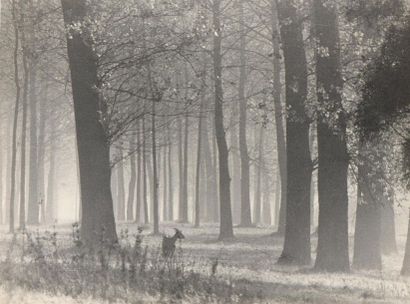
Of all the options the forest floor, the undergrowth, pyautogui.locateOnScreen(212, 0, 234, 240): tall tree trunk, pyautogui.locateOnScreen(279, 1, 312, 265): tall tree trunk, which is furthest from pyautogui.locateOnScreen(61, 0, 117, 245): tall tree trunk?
pyautogui.locateOnScreen(212, 0, 234, 240): tall tree trunk

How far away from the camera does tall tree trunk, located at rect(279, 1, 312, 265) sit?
54.2ft

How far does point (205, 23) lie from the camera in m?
16.0

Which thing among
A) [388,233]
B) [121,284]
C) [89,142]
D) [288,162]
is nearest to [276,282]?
[121,284]

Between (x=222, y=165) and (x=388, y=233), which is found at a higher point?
(x=222, y=165)

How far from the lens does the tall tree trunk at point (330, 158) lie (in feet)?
51.1

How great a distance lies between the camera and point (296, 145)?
16750mm

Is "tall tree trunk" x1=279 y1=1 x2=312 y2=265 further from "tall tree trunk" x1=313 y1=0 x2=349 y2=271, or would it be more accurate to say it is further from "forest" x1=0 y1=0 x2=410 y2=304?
"tall tree trunk" x1=313 y1=0 x2=349 y2=271

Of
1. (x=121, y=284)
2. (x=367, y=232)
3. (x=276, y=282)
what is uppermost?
(x=367, y=232)

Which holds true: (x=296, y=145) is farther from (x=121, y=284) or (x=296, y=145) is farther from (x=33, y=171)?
(x=33, y=171)

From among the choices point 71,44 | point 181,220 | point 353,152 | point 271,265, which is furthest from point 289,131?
point 181,220

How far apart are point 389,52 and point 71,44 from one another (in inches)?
305

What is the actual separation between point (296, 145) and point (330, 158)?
1319mm

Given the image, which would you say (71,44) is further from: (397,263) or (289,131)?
(397,263)

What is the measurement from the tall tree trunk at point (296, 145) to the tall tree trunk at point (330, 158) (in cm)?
84
